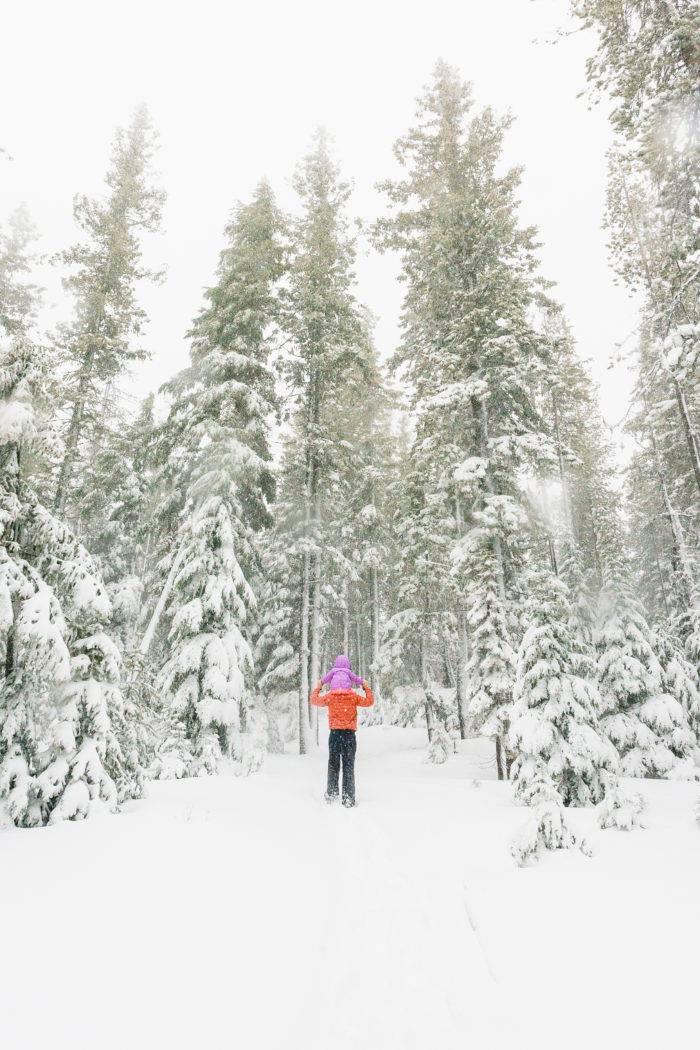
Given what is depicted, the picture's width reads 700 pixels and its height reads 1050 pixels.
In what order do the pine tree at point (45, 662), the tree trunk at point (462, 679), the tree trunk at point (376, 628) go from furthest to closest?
1. the tree trunk at point (376, 628)
2. the tree trunk at point (462, 679)
3. the pine tree at point (45, 662)

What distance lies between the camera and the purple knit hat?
29.6ft

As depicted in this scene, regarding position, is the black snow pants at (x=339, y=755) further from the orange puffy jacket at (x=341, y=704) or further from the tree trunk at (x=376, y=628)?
the tree trunk at (x=376, y=628)

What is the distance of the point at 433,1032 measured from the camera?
104 inches

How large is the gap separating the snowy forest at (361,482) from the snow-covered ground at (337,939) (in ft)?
→ 2.88

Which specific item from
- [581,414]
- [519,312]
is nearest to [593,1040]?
[519,312]

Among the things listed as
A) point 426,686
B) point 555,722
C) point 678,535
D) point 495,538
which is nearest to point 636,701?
point 495,538

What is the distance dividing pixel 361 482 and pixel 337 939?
21.4m

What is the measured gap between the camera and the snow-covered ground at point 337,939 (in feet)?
8.21

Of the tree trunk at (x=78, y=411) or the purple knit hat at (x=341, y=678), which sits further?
the tree trunk at (x=78, y=411)

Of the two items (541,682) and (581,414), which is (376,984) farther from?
(581,414)

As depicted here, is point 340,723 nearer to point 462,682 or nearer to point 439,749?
point 439,749

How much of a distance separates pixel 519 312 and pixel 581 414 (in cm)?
1306

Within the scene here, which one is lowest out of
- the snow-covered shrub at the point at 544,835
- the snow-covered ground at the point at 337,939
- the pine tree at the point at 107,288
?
the snow-covered ground at the point at 337,939

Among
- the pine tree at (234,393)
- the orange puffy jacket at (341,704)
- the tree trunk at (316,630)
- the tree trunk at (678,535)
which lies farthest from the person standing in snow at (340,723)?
the tree trunk at (678,535)
